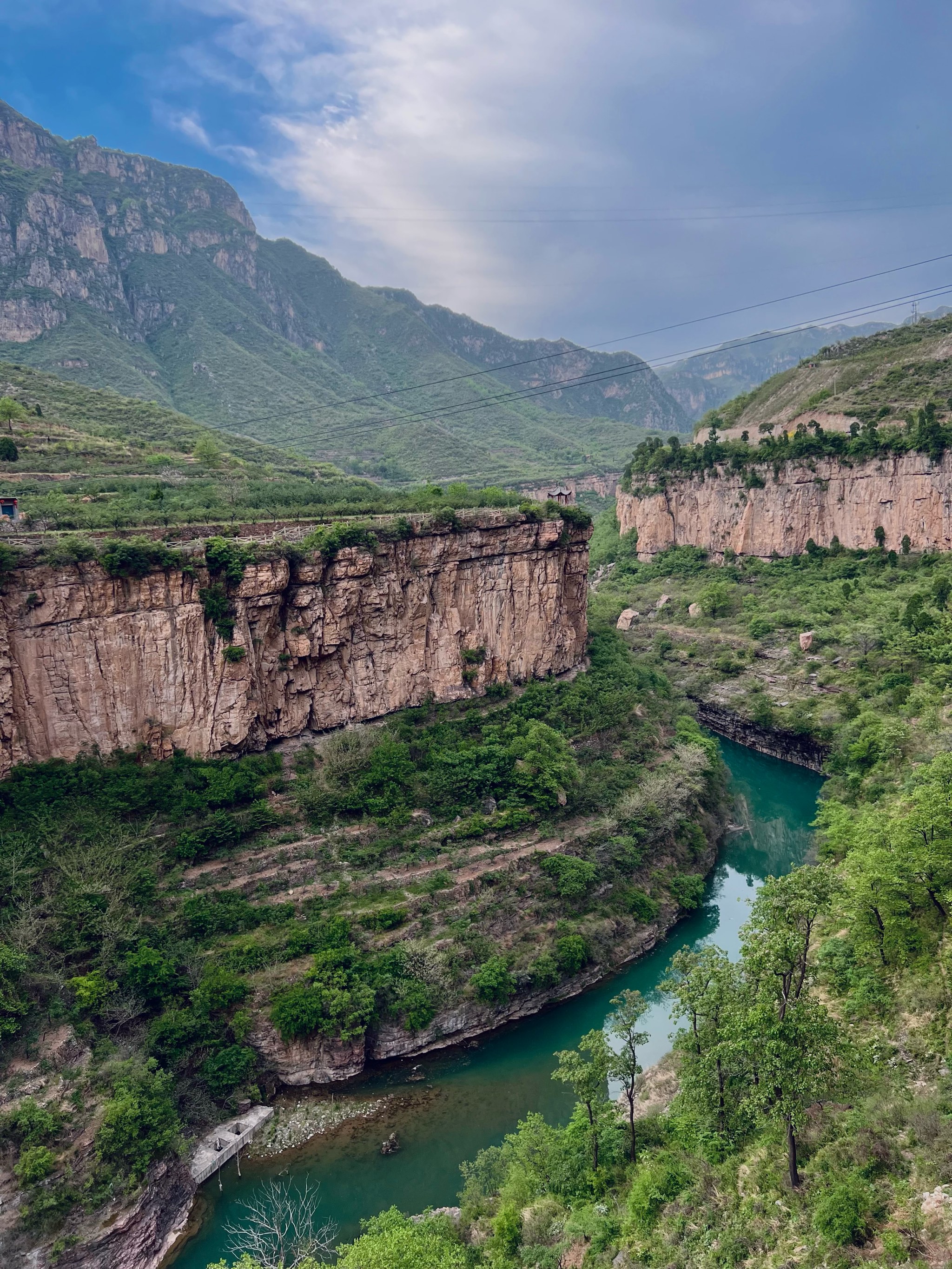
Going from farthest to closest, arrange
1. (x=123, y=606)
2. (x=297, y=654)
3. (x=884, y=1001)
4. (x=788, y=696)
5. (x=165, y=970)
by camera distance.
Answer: (x=788, y=696), (x=297, y=654), (x=123, y=606), (x=165, y=970), (x=884, y=1001)

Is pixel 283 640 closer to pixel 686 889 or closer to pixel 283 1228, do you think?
pixel 283 1228

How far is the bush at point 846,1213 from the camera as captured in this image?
11203 mm

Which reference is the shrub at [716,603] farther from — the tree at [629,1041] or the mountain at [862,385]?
the tree at [629,1041]

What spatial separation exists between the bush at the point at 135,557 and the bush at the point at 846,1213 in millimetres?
25251

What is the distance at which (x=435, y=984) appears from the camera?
2427 cm

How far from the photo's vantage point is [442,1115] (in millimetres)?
21750

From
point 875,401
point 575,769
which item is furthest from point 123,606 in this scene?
point 875,401

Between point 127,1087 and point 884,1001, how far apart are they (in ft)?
60.9

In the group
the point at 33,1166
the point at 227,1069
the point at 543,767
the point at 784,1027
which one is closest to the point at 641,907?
the point at 543,767

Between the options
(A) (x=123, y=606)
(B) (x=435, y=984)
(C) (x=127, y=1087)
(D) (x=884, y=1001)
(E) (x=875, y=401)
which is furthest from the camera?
(E) (x=875, y=401)

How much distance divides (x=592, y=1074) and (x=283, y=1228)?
8583 millimetres

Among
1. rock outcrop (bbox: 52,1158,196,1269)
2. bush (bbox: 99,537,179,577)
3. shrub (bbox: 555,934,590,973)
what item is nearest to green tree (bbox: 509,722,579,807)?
shrub (bbox: 555,934,590,973)

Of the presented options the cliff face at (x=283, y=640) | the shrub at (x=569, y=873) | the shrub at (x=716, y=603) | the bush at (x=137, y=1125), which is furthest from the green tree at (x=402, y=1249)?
the shrub at (x=716, y=603)

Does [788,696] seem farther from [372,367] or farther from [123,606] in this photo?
[372,367]
